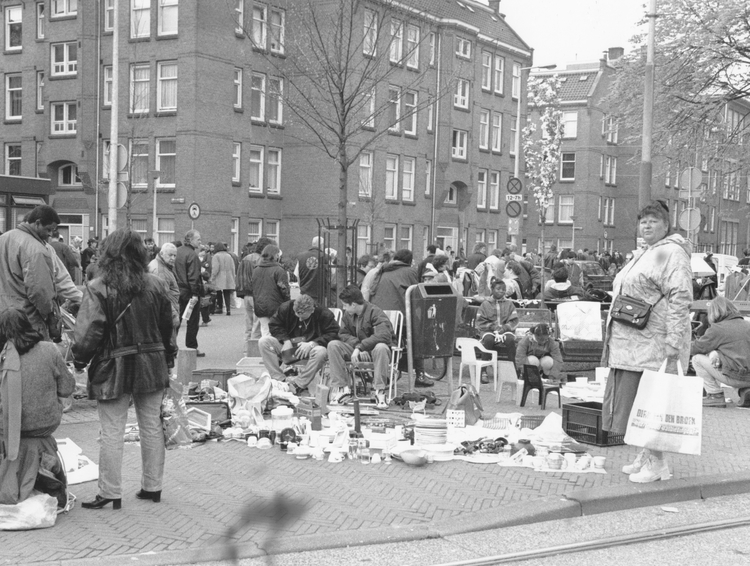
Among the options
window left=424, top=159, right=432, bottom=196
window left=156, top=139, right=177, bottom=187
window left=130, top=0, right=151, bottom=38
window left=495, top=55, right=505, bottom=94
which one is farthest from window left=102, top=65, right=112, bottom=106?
window left=495, top=55, right=505, bottom=94

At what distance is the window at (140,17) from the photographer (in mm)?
37406

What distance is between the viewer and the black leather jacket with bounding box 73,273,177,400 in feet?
21.2

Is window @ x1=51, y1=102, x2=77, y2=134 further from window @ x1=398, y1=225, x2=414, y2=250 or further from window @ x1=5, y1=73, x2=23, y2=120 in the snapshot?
window @ x1=398, y1=225, x2=414, y2=250

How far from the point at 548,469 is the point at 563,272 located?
1010 cm

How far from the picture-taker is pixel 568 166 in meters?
67.9

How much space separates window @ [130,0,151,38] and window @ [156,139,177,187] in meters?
4.17

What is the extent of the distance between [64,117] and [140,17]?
21.1 feet

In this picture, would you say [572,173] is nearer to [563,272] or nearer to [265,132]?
[265,132]

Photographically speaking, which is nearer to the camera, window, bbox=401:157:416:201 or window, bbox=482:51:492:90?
window, bbox=401:157:416:201

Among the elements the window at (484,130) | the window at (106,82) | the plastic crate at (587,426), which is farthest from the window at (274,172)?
the plastic crate at (587,426)

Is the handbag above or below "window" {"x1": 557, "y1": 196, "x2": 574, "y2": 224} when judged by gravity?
below

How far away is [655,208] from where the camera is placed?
7738mm

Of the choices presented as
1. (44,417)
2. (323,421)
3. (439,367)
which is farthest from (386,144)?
(44,417)

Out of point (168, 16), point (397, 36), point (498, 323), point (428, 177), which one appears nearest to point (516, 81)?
point (428, 177)
